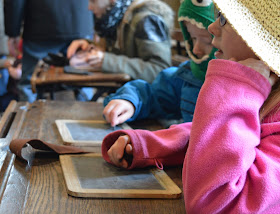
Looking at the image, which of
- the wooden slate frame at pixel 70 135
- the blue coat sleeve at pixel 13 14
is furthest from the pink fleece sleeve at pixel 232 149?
the blue coat sleeve at pixel 13 14

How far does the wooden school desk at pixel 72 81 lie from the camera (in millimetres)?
1998

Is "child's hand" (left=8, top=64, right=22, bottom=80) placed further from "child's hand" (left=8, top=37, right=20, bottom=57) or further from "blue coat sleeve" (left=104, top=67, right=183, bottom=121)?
"blue coat sleeve" (left=104, top=67, right=183, bottom=121)

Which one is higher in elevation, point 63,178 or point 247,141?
point 247,141

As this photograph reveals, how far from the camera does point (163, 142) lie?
0.92 metres

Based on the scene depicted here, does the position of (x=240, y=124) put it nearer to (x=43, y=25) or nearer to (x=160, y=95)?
(x=160, y=95)

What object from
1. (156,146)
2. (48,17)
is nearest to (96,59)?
(48,17)

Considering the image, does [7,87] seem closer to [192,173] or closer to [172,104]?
[172,104]

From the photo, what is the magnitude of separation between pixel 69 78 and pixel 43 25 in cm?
95

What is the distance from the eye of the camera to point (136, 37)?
2.31m

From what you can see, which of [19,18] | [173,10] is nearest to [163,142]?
[173,10]

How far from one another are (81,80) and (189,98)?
2.77 ft

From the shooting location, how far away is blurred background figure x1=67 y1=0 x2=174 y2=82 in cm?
223

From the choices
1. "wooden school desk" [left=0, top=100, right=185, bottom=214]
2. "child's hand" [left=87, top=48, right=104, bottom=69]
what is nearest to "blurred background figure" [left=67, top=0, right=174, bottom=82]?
"child's hand" [left=87, top=48, right=104, bottom=69]

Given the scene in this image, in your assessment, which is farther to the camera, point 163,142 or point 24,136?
point 24,136
